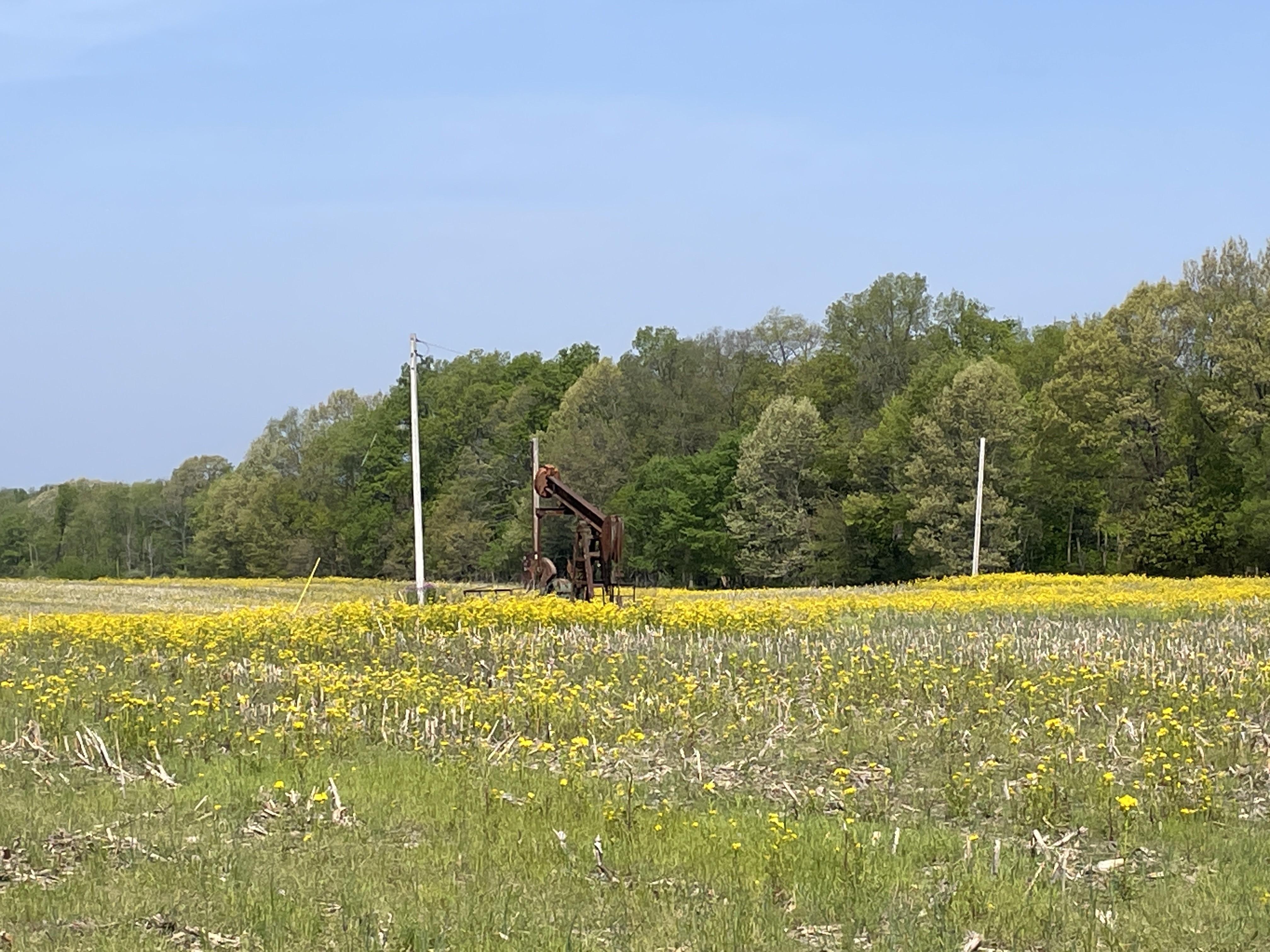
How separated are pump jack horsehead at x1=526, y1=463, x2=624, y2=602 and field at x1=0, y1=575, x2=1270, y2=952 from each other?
43.2ft

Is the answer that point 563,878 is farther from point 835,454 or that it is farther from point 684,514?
point 684,514

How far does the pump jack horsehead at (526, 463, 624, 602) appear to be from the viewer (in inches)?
1278

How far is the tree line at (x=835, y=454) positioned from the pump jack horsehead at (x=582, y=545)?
16.3 ft

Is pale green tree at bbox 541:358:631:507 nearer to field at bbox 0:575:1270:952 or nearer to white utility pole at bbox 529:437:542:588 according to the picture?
white utility pole at bbox 529:437:542:588

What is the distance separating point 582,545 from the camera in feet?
108

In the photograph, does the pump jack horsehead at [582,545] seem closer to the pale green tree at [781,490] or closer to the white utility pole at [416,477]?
the white utility pole at [416,477]

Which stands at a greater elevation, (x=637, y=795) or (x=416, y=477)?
(x=416, y=477)

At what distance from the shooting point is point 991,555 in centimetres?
5625

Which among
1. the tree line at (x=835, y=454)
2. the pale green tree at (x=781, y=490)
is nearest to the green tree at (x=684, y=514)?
the tree line at (x=835, y=454)

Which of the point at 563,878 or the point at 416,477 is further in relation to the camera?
the point at 416,477

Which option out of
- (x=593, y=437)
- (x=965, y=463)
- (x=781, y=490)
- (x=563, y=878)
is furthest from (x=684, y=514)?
(x=563, y=878)

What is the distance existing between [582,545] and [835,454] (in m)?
37.7

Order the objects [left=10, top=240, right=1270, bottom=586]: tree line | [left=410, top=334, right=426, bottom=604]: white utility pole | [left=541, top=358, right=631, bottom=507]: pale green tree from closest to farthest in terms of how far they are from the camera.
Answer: [left=410, top=334, right=426, bottom=604]: white utility pole → [left=10, top=240, right=1270, bottom=586]: tree line → [left=541, top=358, right=631, bottom=507]: pale green tree

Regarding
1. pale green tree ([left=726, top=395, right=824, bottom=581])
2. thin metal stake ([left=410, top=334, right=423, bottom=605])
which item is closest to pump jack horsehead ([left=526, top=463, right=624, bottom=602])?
thin metal stake ([left=410, top=334, right=423, bottom=605])
